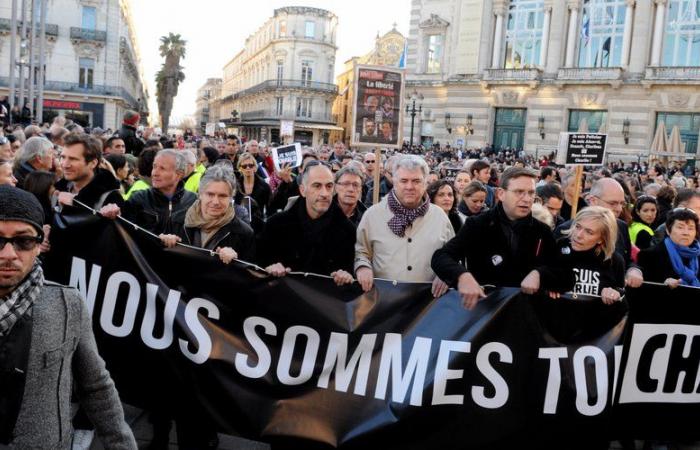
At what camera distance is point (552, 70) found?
38.4 meters

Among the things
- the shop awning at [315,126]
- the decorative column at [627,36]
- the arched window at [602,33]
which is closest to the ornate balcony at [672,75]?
the decorative column at [627,36]

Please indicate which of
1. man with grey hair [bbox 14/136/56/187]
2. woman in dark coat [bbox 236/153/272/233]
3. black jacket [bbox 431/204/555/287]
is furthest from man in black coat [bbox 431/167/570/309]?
woman in dark coat [bbox 236/153/272/233]

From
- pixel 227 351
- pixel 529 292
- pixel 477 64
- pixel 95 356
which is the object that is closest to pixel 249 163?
pixel 227 351

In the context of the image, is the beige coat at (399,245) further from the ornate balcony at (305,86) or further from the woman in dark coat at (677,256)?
the ornate balcony at (305,86)

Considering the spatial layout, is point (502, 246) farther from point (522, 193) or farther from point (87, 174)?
point (87, 174)

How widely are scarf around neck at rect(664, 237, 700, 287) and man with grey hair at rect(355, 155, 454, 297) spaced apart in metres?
2.07

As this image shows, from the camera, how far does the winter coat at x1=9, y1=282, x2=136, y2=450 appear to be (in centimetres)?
220

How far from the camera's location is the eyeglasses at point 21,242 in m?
2.15

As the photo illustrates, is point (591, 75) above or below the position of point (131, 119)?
above

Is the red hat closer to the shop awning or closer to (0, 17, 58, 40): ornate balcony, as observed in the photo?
(0, 17, 58, 40): ornate balcony

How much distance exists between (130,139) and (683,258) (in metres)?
8.94

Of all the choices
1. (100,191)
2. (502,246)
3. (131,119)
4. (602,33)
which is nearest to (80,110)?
(602,33)

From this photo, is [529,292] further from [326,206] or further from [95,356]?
[95,356]

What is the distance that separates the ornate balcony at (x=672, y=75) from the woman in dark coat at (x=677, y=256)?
33089 millimetres
